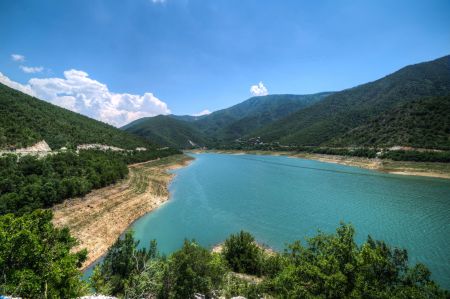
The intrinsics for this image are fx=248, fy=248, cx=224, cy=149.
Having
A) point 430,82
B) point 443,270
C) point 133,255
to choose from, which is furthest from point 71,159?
point 430,82

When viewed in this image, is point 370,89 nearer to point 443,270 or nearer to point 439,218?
point 439,218

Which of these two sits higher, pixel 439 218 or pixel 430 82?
pixel 430 82

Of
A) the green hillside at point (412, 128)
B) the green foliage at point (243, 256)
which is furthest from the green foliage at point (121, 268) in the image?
the green hillside at point (412, 128)

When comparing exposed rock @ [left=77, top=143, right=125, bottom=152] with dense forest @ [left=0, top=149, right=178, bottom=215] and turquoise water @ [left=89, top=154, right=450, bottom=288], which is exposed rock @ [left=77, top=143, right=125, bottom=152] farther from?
turquoise water @ [left=89, top=154, right=450, bottom=288]

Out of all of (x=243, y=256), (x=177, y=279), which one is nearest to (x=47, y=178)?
(x=243, y=256)

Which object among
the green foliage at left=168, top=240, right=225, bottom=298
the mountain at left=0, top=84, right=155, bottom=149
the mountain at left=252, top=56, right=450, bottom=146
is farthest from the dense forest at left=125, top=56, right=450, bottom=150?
the mountain at left=0, top=84, right=155, bottom=149

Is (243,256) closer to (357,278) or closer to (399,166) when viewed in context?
(357,278)
